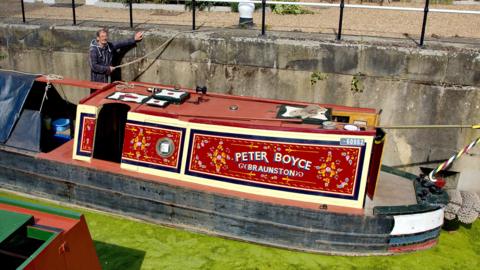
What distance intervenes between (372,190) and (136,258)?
3.29 meters

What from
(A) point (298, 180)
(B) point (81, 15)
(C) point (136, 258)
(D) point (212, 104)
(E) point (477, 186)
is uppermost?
(B) point (81, 15)

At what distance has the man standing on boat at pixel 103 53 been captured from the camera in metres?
8.72

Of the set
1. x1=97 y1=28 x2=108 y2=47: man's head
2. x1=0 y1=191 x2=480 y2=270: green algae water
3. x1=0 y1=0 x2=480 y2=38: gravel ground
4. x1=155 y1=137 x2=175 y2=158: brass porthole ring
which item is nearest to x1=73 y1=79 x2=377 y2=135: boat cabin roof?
x1=155 y1=137 x2=175 y2=158: brass porthole ring

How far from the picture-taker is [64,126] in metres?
8.73

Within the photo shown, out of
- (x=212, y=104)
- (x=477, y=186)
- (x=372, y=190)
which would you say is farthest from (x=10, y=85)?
(x=477, y=186)

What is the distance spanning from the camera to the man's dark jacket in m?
8.74

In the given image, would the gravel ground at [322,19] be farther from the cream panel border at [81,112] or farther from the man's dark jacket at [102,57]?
the cream panel border at [81,112]

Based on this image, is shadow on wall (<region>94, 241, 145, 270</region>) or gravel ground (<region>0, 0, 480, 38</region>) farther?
gravel ground (<region>0, 0, 480, 38</region>)

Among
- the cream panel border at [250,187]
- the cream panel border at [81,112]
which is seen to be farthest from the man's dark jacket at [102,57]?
the cream panel border at [250,187]

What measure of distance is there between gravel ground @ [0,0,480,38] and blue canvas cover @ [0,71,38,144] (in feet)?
8.06

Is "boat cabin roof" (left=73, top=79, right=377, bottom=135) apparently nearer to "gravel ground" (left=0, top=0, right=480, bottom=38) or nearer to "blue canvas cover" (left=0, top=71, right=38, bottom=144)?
"blue canvas cover" (left=0, top=71, right=38, bottom=144)

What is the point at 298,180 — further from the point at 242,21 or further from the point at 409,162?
the point at 242,21

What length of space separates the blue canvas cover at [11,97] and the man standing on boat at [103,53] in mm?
1046

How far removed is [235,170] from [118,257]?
195 centimetres
